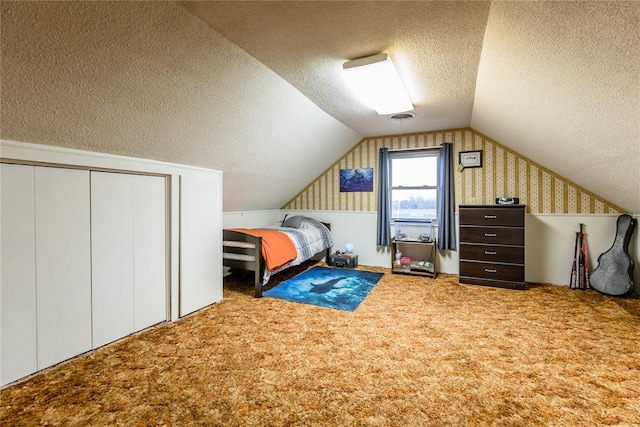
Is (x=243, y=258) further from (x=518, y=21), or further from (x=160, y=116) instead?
(x=518, y=21)

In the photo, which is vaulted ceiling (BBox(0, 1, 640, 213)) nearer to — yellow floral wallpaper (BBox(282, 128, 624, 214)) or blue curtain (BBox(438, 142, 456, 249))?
yellow floral wallpaper (BBox(282, 128, 624, 214))

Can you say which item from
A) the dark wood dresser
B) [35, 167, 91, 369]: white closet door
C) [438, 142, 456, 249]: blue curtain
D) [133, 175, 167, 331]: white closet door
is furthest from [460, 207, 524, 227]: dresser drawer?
[35, 167, 91, 369]: white closet door

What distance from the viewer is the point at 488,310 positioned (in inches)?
A: 112

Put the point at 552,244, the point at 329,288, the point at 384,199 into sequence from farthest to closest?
the point at 384,199 → the point at 552,244 → the point at 329,288

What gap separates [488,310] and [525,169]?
7.21ft

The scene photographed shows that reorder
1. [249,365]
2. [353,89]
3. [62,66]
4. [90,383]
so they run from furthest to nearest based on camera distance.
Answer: [353,89] < [249,365] < [90,383] < [62,66]

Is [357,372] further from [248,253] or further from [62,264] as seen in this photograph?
[62,264]

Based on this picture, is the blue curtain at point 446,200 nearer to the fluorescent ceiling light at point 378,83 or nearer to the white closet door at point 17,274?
the fluorescent ceiling light at point 378,83

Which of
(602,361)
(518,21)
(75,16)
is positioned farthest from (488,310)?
(75,16)

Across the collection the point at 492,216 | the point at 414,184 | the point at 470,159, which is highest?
the point at 470,159

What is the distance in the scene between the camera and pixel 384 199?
15.2ft

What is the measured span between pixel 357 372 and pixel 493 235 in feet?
9.05

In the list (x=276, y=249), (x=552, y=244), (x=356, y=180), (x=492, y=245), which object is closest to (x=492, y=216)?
(x=492, y=245)

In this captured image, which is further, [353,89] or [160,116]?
[353,89]
